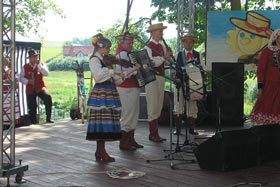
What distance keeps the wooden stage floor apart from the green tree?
1108cm

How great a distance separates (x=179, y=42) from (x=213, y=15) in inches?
51.9

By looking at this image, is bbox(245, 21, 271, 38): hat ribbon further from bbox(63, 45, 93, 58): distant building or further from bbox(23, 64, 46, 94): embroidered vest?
bbox(63, 45, 93, 58): distant building

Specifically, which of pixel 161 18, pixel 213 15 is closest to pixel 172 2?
pixel 161 18

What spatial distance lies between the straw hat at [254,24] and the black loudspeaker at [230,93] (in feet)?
4.82

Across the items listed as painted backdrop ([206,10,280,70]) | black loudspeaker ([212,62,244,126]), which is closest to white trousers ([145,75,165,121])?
black loudspeaker ([212,62,244,126])

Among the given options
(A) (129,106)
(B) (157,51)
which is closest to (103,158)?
(A) (129,106)

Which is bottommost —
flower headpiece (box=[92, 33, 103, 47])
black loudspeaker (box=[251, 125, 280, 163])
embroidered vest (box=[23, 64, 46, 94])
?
black loudspeaker (box=[251, 125, 280, 163])

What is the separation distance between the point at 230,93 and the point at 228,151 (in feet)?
8.05

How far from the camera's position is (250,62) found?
8477 millimetres

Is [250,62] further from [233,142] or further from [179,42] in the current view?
[233,142]

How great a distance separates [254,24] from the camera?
8562 millimetres

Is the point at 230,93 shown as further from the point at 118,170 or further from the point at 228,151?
the point at 118,170

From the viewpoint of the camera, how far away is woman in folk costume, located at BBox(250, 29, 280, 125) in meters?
5.30

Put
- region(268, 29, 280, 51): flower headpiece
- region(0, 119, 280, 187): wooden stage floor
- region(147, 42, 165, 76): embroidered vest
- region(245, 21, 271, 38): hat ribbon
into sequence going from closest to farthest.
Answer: region(0, 119, 280, 187): wooden stage floor
region(268, 29, 280, 51): flower headpiece
region(147, 42, 165, 76): embroidered vest
region(245, 21, 271, 38): hat ribbon
